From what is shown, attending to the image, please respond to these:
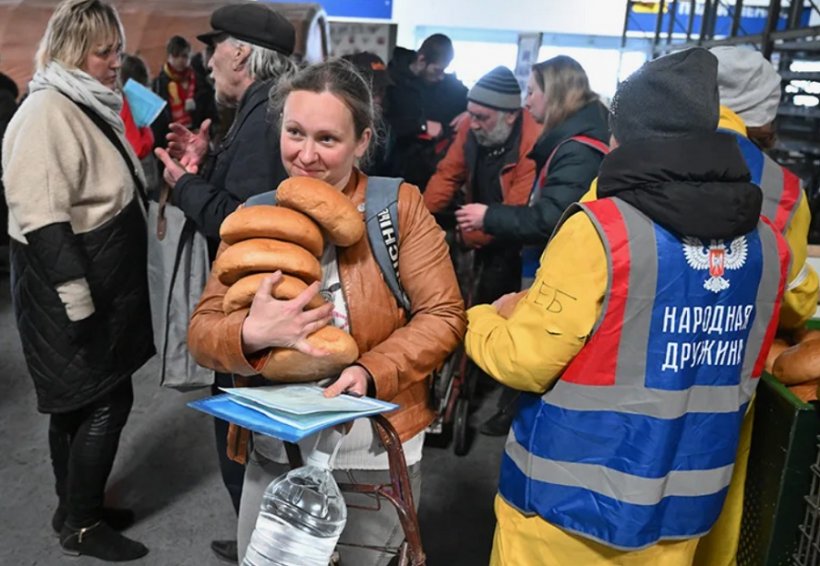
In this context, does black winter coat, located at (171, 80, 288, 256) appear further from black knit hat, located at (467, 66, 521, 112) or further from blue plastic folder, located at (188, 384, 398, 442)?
black knit hat, located at (467, 66, 521, 112)

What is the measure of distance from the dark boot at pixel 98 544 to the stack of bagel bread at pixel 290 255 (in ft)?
4.70

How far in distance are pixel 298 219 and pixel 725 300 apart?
727 millimetres

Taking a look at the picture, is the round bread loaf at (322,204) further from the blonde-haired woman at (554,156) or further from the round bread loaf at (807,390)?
the blonde-haired woman at (554,156)

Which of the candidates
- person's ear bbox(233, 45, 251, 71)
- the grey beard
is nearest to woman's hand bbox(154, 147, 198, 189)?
person's ear bbox(233, 45, 251, 71)

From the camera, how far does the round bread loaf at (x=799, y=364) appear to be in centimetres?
148

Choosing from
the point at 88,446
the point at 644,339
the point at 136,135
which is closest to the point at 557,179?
the point at 644,339

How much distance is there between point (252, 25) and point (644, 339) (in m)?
1.30

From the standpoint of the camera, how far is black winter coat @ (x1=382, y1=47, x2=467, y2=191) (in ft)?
13.2

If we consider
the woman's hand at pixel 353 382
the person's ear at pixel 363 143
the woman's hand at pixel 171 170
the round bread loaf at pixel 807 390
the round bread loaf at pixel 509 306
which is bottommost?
the round bread loaf at pixel 807 390

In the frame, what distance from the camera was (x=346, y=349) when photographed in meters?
1.16

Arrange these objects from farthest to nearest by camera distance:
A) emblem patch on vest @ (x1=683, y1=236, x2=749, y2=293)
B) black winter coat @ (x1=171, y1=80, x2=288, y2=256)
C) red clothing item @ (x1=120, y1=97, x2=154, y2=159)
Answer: red clothing item @ (x1=120, y1=97, x2=154, y2=159) → black winter coat @ (x1=171, y1=80, x2=288, y2=256) → emblem patch on vest @ (x1=683, y1=236, x2=749, y2=293)

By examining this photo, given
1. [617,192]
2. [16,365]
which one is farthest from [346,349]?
[16,365]

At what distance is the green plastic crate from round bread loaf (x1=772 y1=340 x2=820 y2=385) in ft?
0.10

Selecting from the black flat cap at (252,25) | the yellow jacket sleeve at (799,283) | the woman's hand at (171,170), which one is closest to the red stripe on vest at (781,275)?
the yellow jacket sleeve at (799,283)
